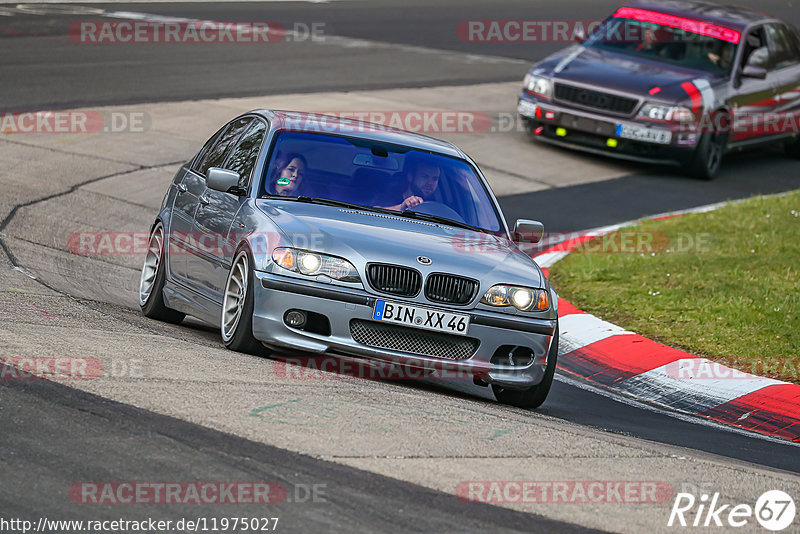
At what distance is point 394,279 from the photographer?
733 cm

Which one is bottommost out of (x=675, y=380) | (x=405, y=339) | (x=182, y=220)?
(x=675, y=380)

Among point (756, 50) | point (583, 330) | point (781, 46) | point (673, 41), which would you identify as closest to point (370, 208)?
point (583, 330)

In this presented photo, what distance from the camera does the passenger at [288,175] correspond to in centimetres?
820

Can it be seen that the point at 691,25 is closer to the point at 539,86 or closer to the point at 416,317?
the point at 539,86

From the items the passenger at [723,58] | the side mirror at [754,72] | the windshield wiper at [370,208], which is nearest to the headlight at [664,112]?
the passenger at [723,58]

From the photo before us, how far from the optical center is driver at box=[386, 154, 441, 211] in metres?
8.35

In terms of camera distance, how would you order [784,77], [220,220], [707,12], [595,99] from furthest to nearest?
[784,77] < [707,12] < [595,99] < [220,220]

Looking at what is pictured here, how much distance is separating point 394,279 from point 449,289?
1.05 ft

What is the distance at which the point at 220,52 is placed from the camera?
23.0 meters

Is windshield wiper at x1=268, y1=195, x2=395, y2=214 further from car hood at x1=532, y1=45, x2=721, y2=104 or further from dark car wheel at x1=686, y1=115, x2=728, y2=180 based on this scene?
dark car wheel at x1=686, y1=115, x2=728, y2=180

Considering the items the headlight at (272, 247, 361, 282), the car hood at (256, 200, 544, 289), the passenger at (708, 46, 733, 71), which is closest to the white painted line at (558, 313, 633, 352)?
the car hood at (256, 200, 544, 289)

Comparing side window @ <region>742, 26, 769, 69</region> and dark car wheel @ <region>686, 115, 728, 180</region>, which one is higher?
side window @ <region>742, 26, 769, 69</region>

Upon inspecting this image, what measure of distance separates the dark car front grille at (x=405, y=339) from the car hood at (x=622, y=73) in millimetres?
10092

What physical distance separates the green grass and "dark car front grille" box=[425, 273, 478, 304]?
284cm
